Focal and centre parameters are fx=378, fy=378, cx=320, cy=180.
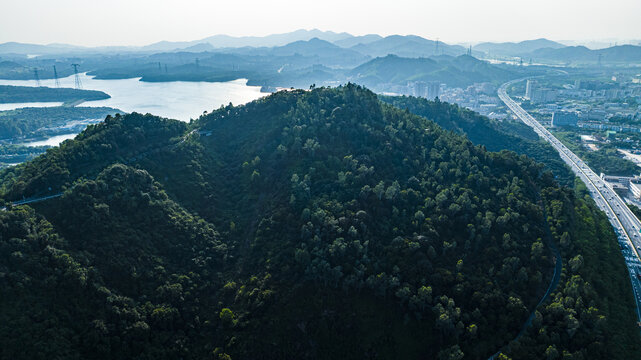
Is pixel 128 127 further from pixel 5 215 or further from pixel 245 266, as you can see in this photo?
pixel 245 266

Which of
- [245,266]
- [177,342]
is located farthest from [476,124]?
[177,342]

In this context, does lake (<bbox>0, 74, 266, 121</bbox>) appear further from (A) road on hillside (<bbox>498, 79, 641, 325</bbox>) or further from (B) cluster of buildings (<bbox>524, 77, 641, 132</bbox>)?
(B) cluster of buildings (<bbox>524, 77, 641, 132</bbox>)

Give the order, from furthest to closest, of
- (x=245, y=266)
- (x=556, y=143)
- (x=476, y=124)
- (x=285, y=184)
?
(x=556, y=143)
(x=476, y=124)
(x=285, y=184)
(x=245, y=266)

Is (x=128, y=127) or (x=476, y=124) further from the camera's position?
(x=476, y=124)

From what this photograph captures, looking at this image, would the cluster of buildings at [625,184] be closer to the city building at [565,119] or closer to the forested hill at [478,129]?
the forested hill at [478,129]

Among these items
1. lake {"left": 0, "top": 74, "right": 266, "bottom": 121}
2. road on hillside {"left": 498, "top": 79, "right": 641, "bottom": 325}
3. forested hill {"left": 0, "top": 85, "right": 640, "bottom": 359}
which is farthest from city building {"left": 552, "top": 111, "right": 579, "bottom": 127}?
lake {"left": 0, "top": 74, "right": 266, "bottom": 121}

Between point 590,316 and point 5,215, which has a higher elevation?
point 5,215

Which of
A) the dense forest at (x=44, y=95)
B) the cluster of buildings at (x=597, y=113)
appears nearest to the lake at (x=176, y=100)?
the dense forest at (x=44, y=95)
